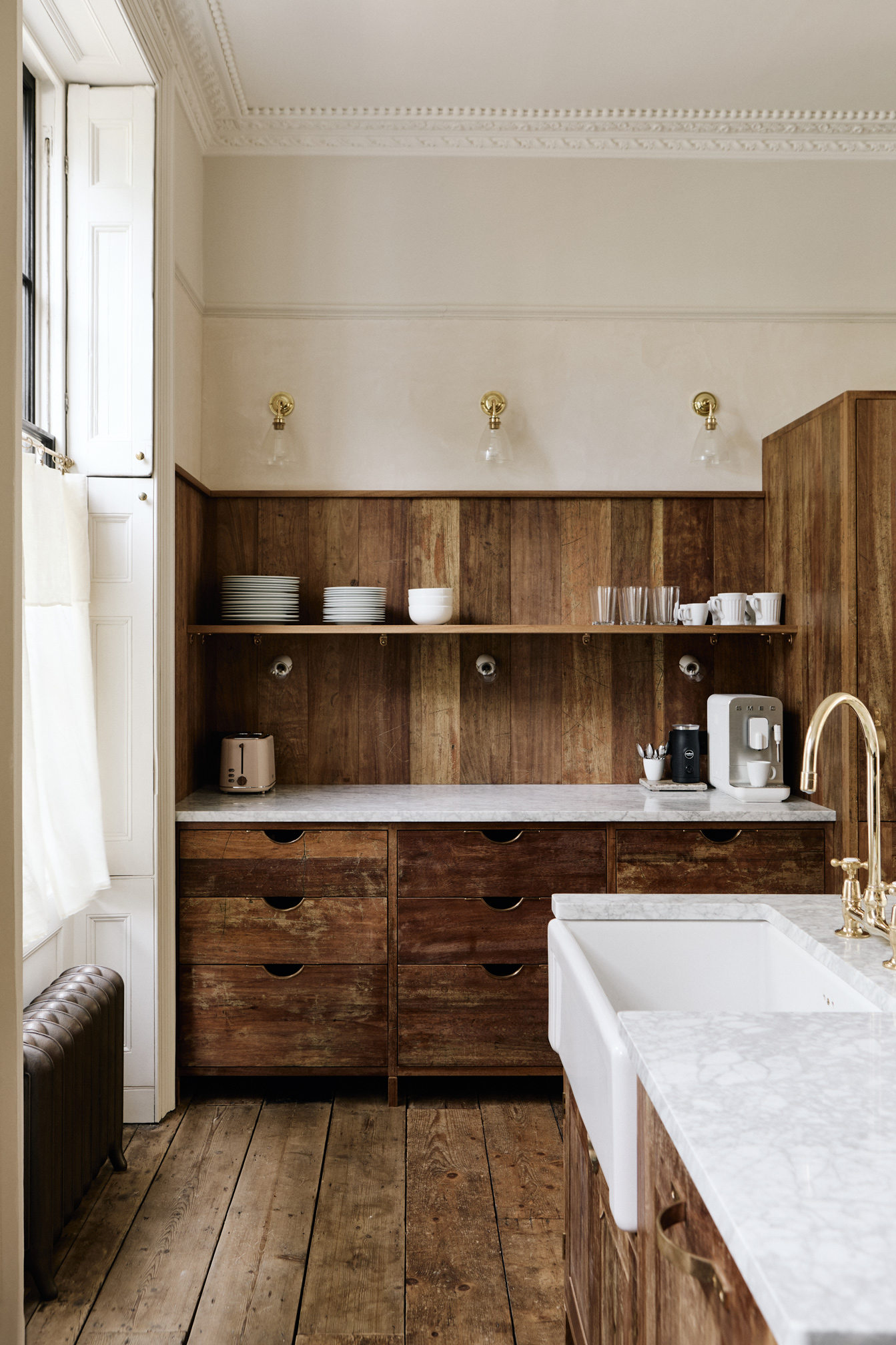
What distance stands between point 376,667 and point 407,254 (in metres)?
1.45

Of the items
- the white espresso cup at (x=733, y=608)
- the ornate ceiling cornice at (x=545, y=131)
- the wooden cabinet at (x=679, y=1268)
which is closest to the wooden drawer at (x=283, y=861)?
the white espresso cup at (x=733, y=608)

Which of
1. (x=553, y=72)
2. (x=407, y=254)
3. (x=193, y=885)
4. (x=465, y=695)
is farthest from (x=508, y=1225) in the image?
(x=553, y=72)

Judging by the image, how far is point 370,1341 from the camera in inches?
73.1

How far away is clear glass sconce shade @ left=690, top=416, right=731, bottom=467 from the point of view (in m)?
3.29

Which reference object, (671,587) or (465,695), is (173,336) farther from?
(671,587)

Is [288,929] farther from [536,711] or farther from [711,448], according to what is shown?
[711,448]

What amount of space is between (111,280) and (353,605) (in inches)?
46.4

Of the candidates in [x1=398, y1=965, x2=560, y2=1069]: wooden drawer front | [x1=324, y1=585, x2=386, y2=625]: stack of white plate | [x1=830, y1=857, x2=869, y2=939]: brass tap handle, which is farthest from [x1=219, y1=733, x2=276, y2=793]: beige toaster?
[x1=830, y1=857, x2=869, y2=939]: brass tap handle

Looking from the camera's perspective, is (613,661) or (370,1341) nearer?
(370,1341)

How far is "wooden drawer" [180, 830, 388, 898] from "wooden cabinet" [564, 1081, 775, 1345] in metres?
1.24

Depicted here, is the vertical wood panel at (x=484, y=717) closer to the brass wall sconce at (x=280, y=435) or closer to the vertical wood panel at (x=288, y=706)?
the vertical wood panel at (x=288, y=706)

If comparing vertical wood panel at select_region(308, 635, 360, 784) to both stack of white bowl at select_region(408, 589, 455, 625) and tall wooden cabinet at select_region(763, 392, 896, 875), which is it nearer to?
stack of white bowl at select_region(408, 589, 455, 625)

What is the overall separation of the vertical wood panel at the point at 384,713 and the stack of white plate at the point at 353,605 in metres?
0.21

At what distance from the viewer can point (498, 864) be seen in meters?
2.85
